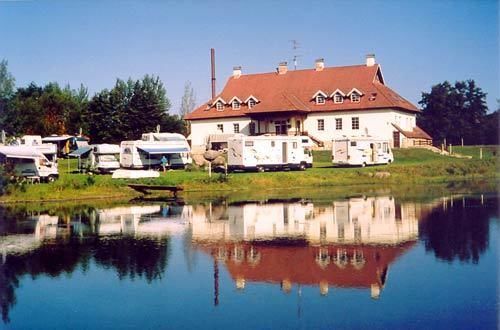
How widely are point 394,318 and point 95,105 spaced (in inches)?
2115

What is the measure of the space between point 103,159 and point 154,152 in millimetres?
3113

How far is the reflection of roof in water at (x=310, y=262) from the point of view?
14.2 m

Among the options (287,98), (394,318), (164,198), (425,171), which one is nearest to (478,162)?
(425,171)

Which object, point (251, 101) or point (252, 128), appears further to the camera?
point (251, 101)

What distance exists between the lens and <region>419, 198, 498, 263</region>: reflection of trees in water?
1669cm

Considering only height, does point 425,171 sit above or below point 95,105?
below

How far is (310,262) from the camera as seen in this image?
15.7 meters

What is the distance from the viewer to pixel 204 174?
39.3m

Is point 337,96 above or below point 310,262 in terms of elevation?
above

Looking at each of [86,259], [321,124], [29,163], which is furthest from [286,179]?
[86,259]

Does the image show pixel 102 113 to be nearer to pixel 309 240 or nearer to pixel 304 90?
pixel 304 90

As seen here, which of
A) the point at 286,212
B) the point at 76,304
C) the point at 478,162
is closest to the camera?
the point at 76,304

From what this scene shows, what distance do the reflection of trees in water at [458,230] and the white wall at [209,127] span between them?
102 ft

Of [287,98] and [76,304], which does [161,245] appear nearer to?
[76,304]
